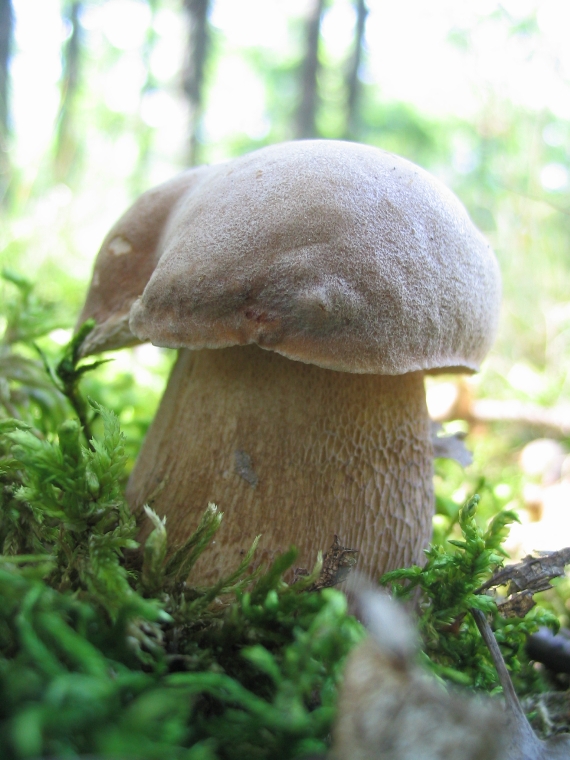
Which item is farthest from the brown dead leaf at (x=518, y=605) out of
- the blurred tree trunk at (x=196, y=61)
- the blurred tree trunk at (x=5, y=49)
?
the blurred tree trunk at (x=5, y=49)

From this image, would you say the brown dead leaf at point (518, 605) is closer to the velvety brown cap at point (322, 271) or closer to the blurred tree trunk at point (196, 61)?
the velvety brown cap at point (322, 271)

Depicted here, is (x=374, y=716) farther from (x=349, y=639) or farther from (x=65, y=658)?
(x=65, y=658)

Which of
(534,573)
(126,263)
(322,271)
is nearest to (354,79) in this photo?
(126,263)

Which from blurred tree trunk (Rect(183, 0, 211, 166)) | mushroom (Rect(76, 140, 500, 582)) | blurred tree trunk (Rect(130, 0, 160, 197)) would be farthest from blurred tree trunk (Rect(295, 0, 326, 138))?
mushroom (Rect(76, 140, 500, 582))

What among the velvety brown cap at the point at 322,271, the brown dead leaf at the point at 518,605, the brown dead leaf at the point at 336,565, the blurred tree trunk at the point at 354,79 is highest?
the blurred tree trunk at the point at 354,79

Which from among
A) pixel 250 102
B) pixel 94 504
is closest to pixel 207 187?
pixel 94 504

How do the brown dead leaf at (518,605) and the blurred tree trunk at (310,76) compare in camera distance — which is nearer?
the brown dead leaf at (518,605)

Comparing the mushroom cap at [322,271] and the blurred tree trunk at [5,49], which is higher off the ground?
the blurred tree trunk at [5,49]

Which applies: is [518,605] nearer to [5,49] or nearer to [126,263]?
[126,263]

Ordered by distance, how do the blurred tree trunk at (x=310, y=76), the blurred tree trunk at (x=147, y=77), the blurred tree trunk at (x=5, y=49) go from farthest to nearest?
the blurred tree trunk at (x=310, y=76)
the blurred tree trunk at (x=147, y=77)
the blurred tree trunk at (x=5, y=49)
